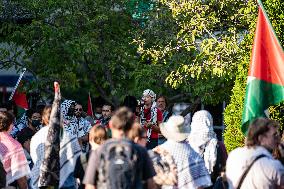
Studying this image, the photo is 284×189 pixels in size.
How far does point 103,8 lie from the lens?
23.2 m

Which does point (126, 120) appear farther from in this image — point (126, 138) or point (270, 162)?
point (270, 162)

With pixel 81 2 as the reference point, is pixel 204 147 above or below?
below

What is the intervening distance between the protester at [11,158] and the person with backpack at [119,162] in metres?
2.56

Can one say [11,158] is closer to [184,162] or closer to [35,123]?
[184,162]

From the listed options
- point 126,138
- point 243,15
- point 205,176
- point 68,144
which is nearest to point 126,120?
point 126,138

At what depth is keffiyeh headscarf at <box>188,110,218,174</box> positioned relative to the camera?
11938 mm

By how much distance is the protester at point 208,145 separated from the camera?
1193cm

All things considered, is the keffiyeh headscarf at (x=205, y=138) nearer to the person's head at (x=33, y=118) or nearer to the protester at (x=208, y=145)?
the protester at (x=208, y=145)

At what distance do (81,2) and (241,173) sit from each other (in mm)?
14342

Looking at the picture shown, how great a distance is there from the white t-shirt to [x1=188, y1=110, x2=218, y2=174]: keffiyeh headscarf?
8.36ft

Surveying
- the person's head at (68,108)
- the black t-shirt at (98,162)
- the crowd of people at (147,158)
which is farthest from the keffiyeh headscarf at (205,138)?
the person's head at (68,108)

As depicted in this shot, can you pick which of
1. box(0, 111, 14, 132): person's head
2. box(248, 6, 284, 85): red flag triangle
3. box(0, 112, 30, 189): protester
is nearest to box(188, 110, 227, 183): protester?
box(248, 6, 284, 85): red flag triangle

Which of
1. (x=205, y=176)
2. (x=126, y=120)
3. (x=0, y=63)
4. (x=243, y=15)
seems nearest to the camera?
(x=126, y=120)

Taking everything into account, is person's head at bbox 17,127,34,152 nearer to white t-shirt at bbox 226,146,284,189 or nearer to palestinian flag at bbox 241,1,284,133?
palestinian flag at bbox 241,1,284,133
